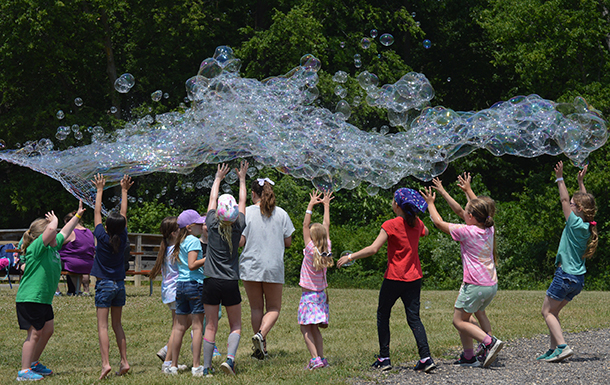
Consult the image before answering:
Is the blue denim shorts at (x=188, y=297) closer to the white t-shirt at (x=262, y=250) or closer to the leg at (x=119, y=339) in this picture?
the white t-shirt at (x=262, y=250)

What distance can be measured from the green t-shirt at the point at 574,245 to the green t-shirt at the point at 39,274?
4.68 metres

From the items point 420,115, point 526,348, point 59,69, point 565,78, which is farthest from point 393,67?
point 526,348

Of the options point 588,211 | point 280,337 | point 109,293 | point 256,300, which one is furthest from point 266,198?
point 588,211

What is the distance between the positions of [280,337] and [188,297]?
7.70 ft

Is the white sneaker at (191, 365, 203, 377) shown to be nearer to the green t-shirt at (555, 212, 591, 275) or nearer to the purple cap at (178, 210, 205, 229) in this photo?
the purple cap at (178, 210, 205, 229)

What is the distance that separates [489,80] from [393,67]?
611 centimetres

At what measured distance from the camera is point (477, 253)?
6.07 metres

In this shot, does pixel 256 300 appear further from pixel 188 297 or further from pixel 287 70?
pixel 287 70

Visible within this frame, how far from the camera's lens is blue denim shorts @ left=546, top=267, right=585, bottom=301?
6291 millimetres

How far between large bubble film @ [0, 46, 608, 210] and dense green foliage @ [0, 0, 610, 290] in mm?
9922

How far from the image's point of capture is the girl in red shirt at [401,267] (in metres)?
6.04

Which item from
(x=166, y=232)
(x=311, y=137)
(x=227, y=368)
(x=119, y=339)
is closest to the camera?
(x=227, y=368)

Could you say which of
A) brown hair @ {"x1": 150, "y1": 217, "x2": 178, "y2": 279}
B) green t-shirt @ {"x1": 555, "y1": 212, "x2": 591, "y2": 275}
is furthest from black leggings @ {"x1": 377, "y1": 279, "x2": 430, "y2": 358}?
brown hair @ {"x1": 150, "y1": 217, "x2": 178, "y2": 279}

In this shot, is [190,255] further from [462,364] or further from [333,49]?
[333,49]
